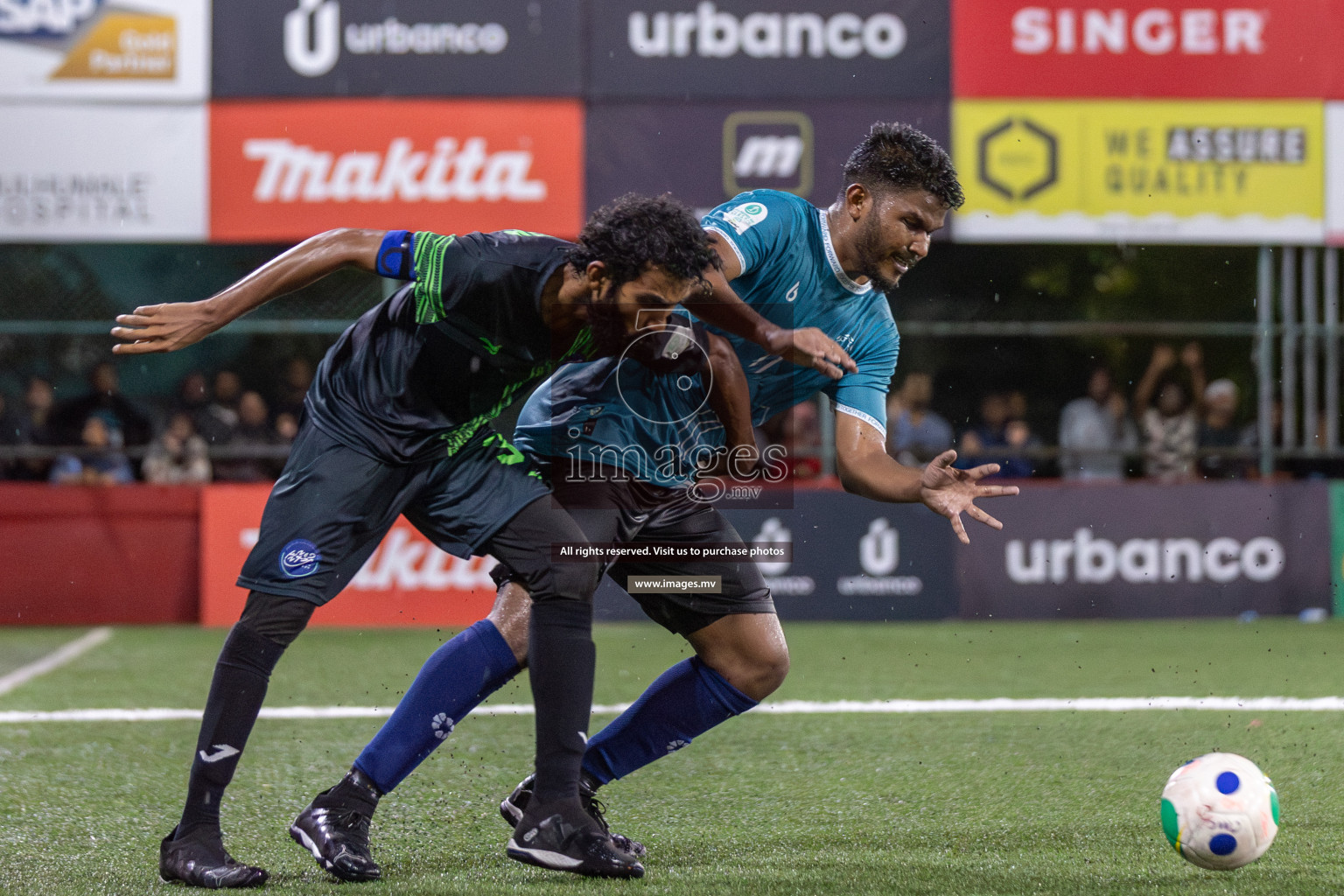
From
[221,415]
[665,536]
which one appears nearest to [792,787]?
[665,536]

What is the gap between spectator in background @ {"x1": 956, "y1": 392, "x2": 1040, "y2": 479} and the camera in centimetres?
1148

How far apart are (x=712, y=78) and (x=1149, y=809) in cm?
779

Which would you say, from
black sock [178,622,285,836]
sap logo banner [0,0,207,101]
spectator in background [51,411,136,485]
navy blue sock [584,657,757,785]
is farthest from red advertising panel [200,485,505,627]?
black sock [178,622,285,836]

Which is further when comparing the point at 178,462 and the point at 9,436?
the point at 9,436

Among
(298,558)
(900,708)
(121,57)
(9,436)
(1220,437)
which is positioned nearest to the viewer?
(298,558)

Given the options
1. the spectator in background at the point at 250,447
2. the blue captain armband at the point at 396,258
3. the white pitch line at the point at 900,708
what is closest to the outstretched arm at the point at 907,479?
the blue captain armband at the point at 396,258

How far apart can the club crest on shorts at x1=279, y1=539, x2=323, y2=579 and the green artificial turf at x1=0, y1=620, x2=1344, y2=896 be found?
743 mm

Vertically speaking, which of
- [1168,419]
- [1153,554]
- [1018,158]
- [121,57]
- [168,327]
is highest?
[121,57]

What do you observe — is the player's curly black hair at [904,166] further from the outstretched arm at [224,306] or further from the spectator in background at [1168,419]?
the spectator in background at [1168,419]

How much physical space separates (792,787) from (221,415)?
7.75m

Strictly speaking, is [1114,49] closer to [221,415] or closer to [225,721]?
[221,415]

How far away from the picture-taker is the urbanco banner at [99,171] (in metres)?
10.9

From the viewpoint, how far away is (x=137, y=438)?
1127 centimetres

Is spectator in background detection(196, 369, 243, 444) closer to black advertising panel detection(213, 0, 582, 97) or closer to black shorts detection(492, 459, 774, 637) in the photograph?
black advertising panel detection(213, 0, 582, 97)
